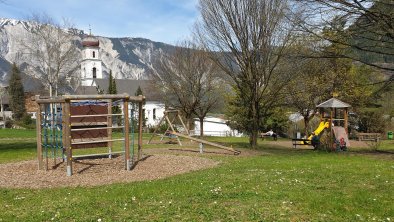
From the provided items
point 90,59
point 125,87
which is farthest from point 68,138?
point 90,59

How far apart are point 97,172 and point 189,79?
28.8 meters

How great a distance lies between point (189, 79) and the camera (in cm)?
3956

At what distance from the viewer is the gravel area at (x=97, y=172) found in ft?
32.0

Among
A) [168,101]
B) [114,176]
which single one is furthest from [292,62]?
[168,101]

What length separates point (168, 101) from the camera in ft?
144

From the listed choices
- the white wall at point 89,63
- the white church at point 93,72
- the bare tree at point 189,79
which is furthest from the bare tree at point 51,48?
the white wall at point 89,63

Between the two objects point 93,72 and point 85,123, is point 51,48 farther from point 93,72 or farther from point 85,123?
point 93,72

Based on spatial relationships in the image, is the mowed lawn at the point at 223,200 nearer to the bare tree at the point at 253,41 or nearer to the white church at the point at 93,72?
the bare tree at the point at 253,41

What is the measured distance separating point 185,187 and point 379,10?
33.8 feet

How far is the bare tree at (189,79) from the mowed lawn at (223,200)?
1190 inches

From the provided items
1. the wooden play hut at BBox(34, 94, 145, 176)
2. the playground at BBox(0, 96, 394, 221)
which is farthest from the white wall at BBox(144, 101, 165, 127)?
the playground at BBox(0, 96, 394, 221)

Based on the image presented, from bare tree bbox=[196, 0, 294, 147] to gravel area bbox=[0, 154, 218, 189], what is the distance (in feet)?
23.7

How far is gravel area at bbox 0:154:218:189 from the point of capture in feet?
32.0

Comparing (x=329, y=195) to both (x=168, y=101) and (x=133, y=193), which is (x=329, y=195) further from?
(x=168, y=101)
